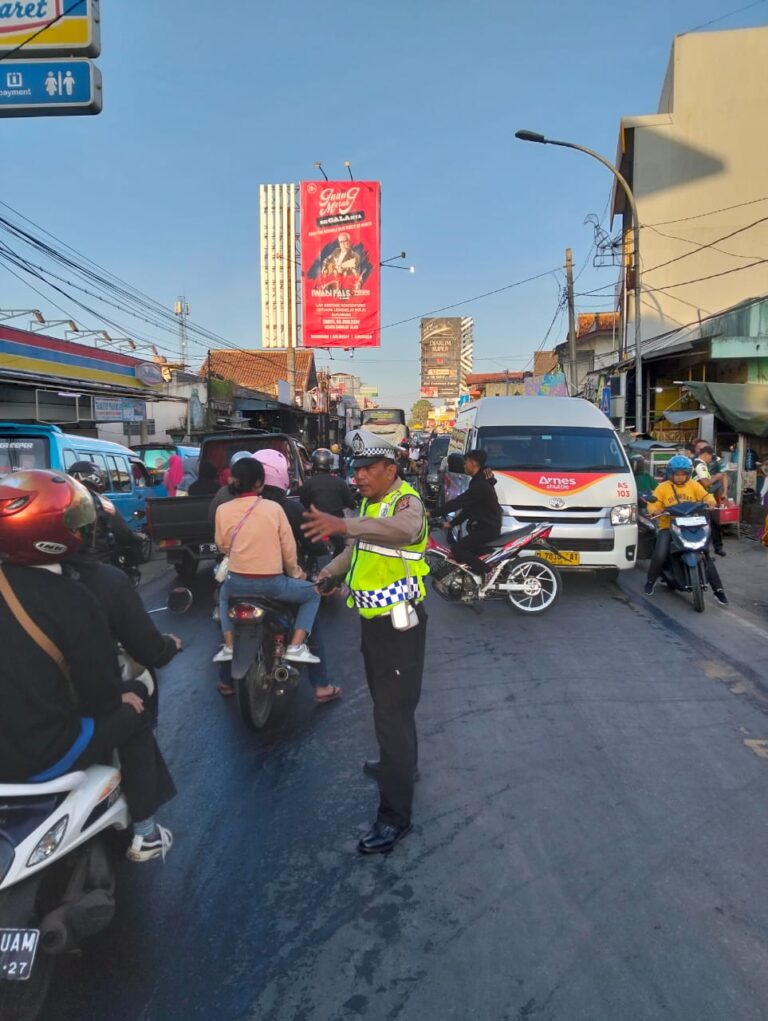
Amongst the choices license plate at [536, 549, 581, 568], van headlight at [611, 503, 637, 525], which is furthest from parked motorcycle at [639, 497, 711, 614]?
license plate at [536, 549, 581, 568]

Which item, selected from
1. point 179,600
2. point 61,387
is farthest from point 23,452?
point 61,387

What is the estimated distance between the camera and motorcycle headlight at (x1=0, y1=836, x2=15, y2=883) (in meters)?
2.08

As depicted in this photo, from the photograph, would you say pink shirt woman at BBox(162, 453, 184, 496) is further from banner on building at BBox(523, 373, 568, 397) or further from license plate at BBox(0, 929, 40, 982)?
banner on building at BBox(523, 373, 568, 397)

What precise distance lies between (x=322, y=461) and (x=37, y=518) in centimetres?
569

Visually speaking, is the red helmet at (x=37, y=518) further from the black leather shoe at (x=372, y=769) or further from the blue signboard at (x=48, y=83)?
the blue signboard at (x=48, y=83)

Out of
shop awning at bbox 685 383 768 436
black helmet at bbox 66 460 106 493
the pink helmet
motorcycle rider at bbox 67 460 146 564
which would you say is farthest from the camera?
shop awning at bbox 685 383 768 436

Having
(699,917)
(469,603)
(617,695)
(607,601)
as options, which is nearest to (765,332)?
(607,601)

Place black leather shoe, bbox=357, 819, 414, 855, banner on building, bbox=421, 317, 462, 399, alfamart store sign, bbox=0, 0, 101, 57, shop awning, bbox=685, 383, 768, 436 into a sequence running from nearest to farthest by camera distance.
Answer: black leather shoe, bbox=357, 819, 414, 855 → alfamart store sign, bbox=0, 0, 101, 57 → shop awning, bbox=685, 383, 768, 436 → banner on building, bbox=421, 317, 462, 399

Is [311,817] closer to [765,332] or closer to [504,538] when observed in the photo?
[504,538]

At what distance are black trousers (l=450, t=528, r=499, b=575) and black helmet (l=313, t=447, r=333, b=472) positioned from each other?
1681 millimetres

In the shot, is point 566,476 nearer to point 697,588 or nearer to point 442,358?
point 697,588

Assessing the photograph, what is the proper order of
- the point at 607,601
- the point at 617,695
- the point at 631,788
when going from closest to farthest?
the point at 631,788 → the point at 617,695 → the point at 607,601

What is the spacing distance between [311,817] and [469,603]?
4729 millimetres

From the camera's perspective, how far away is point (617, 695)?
534 cm
